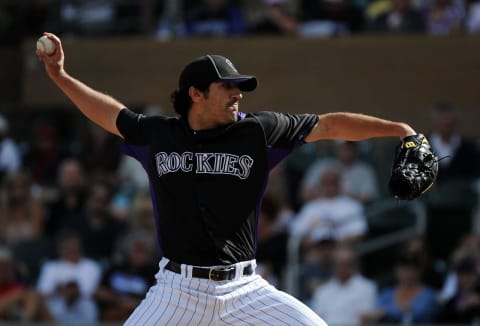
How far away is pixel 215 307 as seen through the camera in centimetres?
544

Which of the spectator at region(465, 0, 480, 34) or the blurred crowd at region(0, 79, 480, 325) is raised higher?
the spectator at region(465, 0, 480, 34)

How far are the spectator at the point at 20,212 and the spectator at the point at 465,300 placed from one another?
4.72 meters

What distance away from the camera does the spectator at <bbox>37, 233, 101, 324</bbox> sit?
35.0 feet

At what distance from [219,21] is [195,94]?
7.72 metres

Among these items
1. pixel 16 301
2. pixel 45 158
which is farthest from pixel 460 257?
pixel 45 158

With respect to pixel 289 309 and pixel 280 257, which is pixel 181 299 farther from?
pixel 280 257

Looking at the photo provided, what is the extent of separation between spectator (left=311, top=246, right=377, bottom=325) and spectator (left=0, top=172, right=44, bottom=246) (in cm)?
360

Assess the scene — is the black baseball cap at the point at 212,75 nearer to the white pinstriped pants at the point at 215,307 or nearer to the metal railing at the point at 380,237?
the white pinstriped pants at the point at 215,307

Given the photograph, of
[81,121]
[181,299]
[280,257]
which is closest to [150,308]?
[181,299]

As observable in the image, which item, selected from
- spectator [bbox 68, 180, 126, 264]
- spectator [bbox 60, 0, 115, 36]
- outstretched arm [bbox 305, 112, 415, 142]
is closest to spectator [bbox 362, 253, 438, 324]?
spectator [bbox 68, 180, 126, 264]

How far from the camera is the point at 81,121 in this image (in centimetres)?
1504

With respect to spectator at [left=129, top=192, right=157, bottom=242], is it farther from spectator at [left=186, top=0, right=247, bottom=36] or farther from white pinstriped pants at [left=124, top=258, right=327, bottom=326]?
white pinstriped pants at [left=124, top=258, right=327, bottom=326]

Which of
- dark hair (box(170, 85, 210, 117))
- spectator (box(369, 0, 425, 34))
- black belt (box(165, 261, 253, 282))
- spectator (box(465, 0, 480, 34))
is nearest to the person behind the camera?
black belt (box(165, 261, 253, 282))

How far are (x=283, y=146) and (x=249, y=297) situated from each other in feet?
2.74
